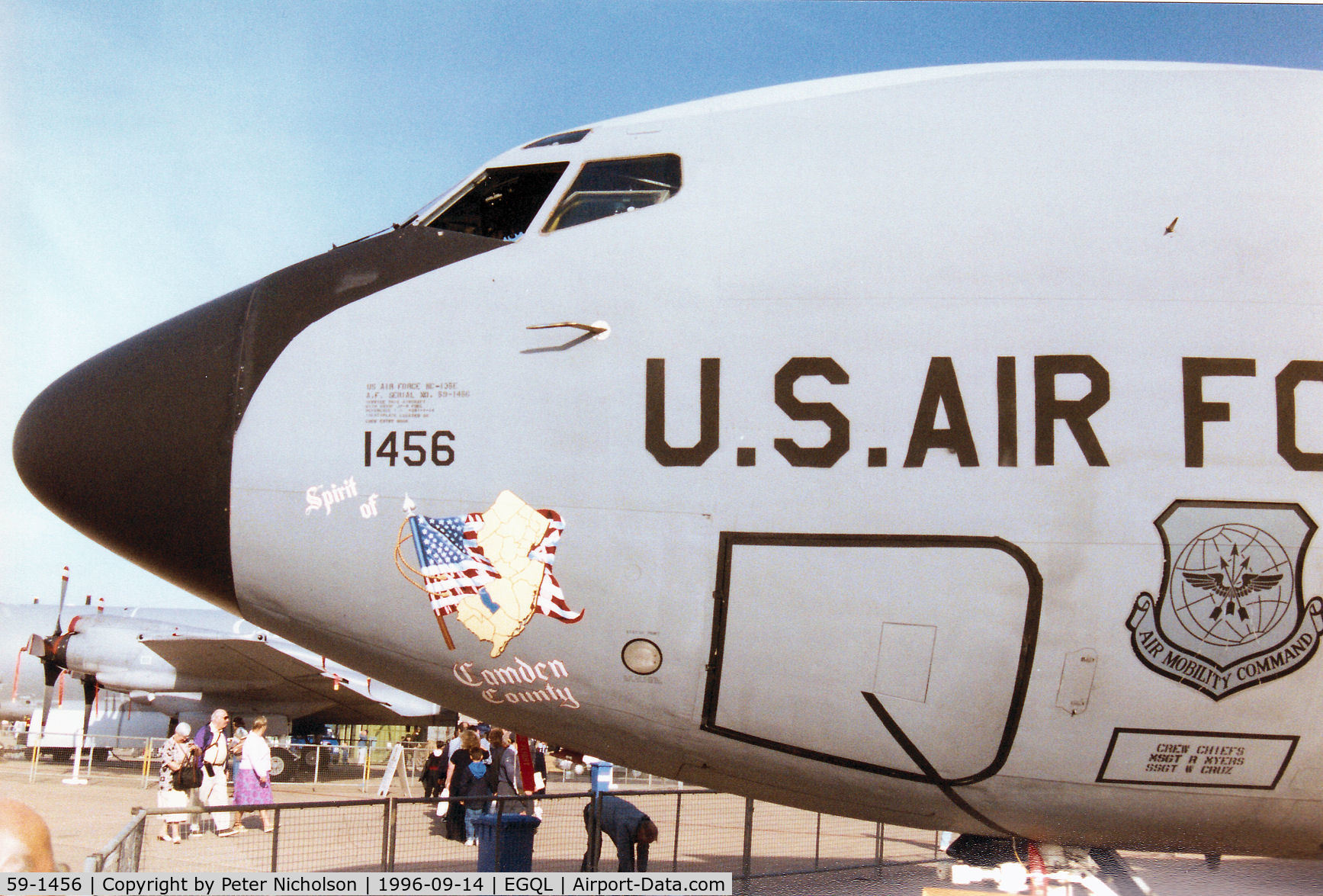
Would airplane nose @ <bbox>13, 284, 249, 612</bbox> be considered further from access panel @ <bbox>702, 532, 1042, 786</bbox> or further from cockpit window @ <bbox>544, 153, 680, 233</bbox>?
access panel @ <bbox>702, 532, 1042, 786</bbox>

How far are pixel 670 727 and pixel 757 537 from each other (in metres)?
0.88

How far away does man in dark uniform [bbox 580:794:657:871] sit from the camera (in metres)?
8.67

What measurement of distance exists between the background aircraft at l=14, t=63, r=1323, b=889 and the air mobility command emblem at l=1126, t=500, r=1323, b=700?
0.05 ft

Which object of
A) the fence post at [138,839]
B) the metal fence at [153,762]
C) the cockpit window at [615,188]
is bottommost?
the metal fence at [153,762]

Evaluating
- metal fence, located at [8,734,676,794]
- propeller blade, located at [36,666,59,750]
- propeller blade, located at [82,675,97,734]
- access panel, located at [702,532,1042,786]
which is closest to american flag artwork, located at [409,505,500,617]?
access panel, located at [702,532,1042,786]

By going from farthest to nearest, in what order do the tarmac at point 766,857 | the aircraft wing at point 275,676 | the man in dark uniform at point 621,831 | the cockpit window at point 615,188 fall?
the aircraft wing at point 275,676 < the man in dark uniform at point 621,831 < the tarmac at point 766,857 < the cockpit window at point 615,188

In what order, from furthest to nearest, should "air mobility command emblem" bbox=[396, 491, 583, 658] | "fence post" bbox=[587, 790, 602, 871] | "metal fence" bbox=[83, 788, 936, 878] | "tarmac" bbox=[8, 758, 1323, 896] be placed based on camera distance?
"fence post" bbox=[587, 790, 602, 871], "metal fence" bbox=[83, 788, 936, 878], "tarmac" bbox=[8, 758, 1323, 896], "air mobility command emblem" bbox=[396, 491, 583, 658]

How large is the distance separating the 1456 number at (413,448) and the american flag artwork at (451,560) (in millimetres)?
252

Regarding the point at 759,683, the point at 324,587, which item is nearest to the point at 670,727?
the point at 759,683

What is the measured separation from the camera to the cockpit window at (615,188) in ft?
15.1

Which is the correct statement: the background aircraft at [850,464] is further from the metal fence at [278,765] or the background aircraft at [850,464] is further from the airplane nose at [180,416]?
the metal fence at [278,765]

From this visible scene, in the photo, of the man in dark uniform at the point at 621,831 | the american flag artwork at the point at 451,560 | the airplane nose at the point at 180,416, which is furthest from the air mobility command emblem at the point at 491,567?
the man in dark uniform at the point at 621,831

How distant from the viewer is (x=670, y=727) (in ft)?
13.6

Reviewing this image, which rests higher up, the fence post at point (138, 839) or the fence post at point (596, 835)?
the fence post at point (138, 839)
